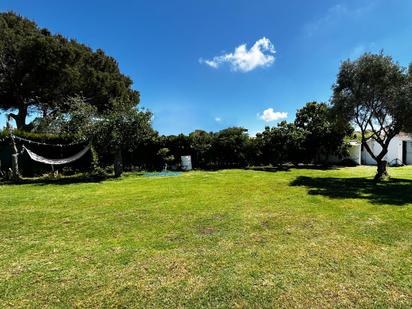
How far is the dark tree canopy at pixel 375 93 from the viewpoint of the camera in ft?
35.1

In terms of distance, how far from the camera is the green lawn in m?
2.78

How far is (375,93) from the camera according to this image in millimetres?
11211

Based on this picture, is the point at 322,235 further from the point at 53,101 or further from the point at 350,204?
the point at 53,101

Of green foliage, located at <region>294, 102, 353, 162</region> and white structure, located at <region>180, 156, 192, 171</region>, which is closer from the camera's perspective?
white structure, located at <region>180, 156, 192, 171</region>

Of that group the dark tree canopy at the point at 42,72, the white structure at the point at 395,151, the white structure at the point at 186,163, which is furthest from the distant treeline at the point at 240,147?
the dark tree canopy at the point at 42,72

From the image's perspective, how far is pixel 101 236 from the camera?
4453mm

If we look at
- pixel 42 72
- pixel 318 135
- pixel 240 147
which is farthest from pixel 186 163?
pixel 42 72

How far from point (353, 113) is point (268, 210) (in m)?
8.06

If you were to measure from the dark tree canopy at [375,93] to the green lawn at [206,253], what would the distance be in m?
5.54

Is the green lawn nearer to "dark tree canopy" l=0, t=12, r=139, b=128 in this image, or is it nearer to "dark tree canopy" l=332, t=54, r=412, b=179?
"dark tree canopy" l=332, t=54, r=412, b=179

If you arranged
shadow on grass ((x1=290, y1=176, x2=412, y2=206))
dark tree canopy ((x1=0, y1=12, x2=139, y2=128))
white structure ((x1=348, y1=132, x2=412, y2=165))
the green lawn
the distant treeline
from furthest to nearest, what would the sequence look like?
white structure ((x1=348, y1=132, x2=412, y2=165)) → dark tree canopy ((x1=0, y1=12, x2=139, y2=128)) → the distant treeline → shadow on grass ((x1=290, y1=176, x2=412, y2=206)) → the green lawn

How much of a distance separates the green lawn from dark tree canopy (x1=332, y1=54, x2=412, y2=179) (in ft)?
18.2

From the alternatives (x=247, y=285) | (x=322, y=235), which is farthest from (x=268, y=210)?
(x=247, y=285)

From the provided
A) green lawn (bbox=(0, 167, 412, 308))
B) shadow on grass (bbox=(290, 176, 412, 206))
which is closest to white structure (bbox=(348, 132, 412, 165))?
shadow on grass (bbox=(290, 176, 412, 206))
